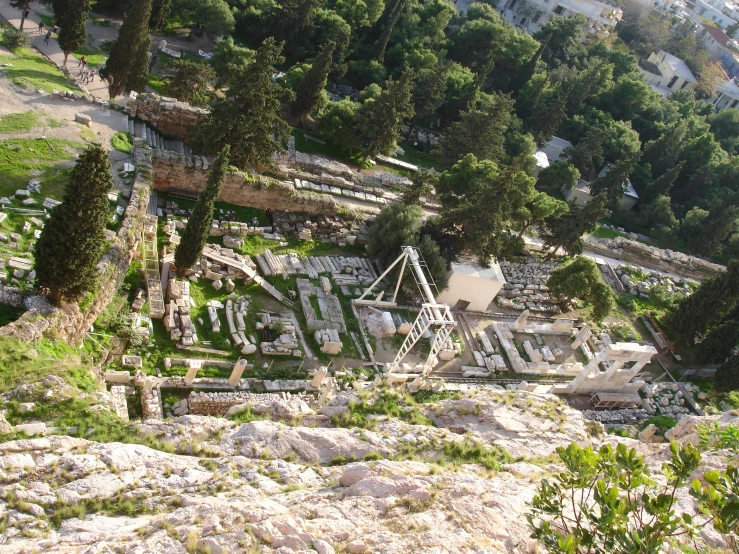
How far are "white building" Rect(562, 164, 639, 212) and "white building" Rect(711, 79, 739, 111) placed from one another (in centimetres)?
3176

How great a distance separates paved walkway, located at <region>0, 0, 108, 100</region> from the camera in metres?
31.2

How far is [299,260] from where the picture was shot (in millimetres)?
26609

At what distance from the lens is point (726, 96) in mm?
69062

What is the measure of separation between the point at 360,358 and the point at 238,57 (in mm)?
22489

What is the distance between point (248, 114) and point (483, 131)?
17.5 m

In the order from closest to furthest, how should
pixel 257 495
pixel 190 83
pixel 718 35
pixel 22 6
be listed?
pixel 257 495 → pixel 190 83 → pixel 22 6 → pixel 718 35

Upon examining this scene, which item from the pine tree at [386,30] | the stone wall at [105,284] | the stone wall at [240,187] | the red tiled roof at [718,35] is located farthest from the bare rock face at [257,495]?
the red tiled roof at [718,35]

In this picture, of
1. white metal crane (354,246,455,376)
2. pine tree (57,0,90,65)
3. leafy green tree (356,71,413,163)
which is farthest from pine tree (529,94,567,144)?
pine tree (57,0,90,65)

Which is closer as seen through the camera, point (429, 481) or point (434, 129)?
point (429, 481)

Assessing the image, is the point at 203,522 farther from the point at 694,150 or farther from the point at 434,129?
the point at 694,150

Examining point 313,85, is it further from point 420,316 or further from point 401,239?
point 420,316

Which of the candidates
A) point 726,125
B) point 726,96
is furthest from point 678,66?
point 726,125

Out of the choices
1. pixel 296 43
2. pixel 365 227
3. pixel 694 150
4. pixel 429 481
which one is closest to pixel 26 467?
pixel 429 481

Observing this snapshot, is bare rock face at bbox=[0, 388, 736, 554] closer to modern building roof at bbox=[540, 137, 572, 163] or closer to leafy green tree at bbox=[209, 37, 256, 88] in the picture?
leafy green tree at bbox=[209, 37, 256, 88]
